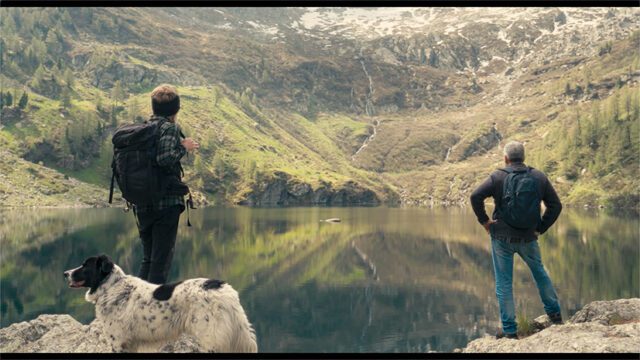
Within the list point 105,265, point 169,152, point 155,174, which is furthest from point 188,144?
point 105,265

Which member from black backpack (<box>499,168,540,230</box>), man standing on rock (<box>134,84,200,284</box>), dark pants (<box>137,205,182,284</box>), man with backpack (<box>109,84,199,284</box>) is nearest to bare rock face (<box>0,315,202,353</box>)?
dark pants (<box>137,205,182,284</box>)

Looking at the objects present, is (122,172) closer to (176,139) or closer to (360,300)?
(176,139)

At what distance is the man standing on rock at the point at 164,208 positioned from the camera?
995cm

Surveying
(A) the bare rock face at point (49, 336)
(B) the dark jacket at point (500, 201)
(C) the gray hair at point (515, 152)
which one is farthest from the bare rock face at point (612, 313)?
(A) the bare rock face at point (49, 336)

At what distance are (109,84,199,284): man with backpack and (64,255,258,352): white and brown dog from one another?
1160 mm

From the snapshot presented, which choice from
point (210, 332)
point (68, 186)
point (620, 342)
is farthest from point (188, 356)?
point (68, 186)

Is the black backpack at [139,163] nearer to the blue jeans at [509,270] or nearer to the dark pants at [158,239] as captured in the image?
the dark pants at [158,239]

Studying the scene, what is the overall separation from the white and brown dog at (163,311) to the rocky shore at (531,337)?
0.81ft

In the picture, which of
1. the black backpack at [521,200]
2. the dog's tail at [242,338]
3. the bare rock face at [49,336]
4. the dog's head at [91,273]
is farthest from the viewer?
the bare rock face at [49,336]

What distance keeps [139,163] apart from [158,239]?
1.59 m

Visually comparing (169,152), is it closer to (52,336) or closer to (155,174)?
(155,174)

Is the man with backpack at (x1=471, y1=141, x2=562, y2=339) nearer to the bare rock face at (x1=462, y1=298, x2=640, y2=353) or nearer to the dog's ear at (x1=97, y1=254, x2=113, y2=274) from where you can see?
the bare rock face at (x1=462, y1=298, x2=640, y2=353)

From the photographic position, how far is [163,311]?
9000 millimetres

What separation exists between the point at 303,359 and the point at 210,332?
2362 mm
